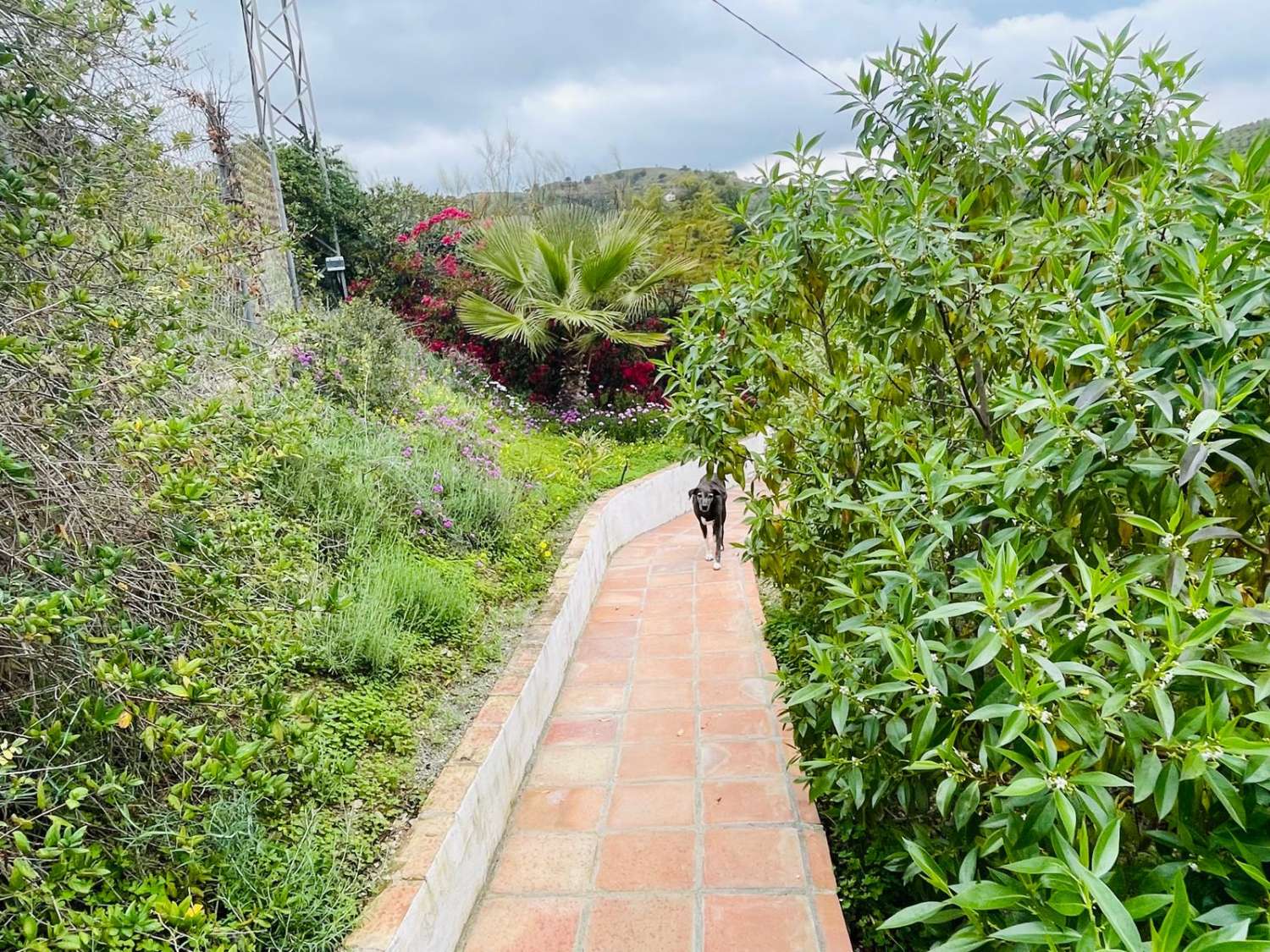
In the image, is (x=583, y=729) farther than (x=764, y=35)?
No

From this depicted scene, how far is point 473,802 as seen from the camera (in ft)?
7.59

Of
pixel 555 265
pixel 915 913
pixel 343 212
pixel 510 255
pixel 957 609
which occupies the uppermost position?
pixel 343 212

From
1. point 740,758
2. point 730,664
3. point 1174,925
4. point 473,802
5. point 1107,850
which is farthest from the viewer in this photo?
point 730,664

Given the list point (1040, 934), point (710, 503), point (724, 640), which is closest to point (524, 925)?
point (1040, 934)

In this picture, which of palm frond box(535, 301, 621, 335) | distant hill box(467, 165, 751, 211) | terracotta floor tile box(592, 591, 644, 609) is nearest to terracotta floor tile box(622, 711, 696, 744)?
terracotta floor tile box(592, 591, 644, 609)

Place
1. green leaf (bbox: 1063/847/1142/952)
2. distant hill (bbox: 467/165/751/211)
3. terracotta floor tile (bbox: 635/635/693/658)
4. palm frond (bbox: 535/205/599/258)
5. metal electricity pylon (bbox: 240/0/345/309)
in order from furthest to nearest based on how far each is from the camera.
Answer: distant hill (bbox: 467/165/751/211), palm frond (bbox: 535/205/599/258), metal electricity pylon (bbox: 240/0/345/309), terracotta floor tile (bbox: 635/635/693/658), green leaf (bbox: 1063/847/1142/952)

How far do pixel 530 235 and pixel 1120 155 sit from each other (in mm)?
7007

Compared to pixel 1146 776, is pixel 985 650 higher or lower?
higher

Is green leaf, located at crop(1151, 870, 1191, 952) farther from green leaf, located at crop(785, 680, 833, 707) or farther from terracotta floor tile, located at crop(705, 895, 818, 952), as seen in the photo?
terracotta floor tile, located at crop(705, 895, 818, 952)

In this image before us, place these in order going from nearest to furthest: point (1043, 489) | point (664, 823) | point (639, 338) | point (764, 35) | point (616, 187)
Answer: point (1043, 489)
point (664, 823)
point (764, 35)
point (639, 338)
point (616, 187)

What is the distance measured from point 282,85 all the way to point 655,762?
9.69 metres

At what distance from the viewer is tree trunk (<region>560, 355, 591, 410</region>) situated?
9.15 m

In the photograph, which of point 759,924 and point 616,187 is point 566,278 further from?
point 616,187

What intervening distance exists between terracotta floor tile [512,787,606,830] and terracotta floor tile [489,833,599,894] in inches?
2.0
